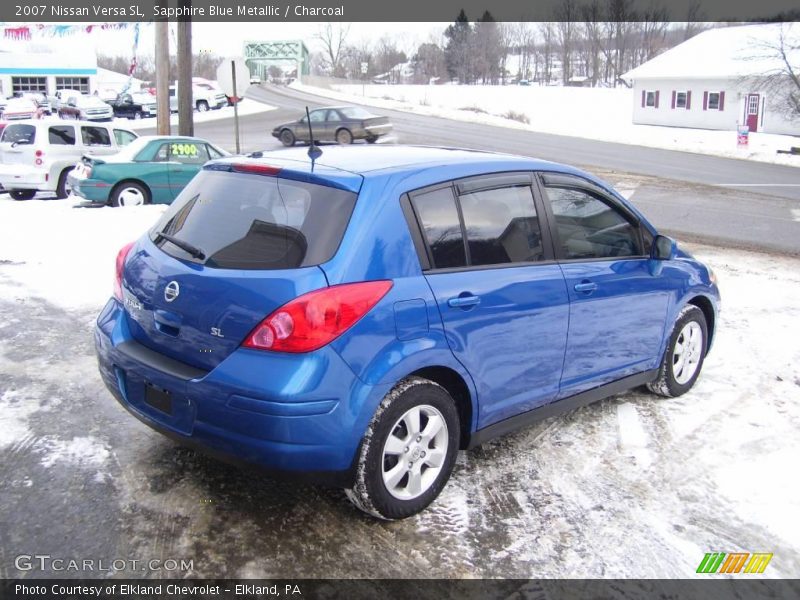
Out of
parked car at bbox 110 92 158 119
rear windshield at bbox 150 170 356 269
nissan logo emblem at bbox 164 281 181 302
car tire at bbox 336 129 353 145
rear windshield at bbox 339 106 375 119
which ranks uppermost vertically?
parked car at bbox 110 92 158 119

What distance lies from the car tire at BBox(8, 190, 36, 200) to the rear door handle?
15.0m

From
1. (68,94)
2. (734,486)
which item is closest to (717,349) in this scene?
(734,486)

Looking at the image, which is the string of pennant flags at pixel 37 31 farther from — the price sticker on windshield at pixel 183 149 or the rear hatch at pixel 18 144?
the price sticker on windshield at pixel 183 149

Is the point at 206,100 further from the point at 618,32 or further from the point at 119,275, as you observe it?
the point at 618,32

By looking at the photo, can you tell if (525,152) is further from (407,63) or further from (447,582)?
(407,63)

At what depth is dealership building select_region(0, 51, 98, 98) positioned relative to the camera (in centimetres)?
5372

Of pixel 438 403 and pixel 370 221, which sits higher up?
pixel 370 221

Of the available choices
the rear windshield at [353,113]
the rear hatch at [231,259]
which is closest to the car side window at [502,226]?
the rear hatch at [231,259]

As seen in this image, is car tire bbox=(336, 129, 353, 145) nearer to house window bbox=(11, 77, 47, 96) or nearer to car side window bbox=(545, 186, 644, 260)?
car side window bbox=(545, 186, 644, 260)

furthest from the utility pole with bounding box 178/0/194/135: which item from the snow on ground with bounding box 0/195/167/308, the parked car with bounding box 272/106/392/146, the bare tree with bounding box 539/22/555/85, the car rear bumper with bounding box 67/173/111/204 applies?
the bare tree with bounding box 539/22/555/85

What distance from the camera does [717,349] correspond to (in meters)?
6.60

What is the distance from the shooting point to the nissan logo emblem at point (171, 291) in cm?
374

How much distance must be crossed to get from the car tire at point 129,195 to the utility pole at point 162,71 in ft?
14.8

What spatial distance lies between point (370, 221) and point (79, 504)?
191 centimetres
